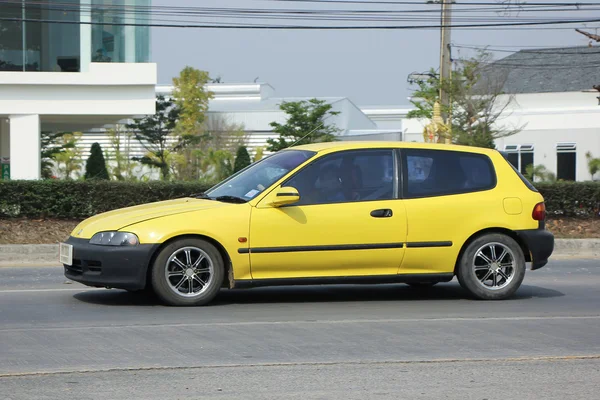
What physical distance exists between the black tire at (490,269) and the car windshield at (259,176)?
187cm

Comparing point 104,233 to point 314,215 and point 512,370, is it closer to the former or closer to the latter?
point 314,215

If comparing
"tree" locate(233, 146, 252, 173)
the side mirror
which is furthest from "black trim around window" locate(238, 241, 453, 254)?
"tree" locate(233, 146, 252, 173)

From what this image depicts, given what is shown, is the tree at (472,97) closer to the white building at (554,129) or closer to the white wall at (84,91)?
the white building at (554,129)

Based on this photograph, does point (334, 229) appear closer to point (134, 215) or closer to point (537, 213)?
point (134, 215)

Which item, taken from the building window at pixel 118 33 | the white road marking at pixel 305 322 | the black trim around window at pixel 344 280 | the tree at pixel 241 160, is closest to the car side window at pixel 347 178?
the black trim around window at pixel 344 280

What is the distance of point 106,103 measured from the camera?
27.3 m

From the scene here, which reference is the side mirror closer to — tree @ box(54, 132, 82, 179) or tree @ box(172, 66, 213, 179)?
tree @ box(54, 132, 82, 179)

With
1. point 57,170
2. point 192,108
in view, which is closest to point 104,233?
point 57,170

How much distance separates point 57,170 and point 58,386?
44.3m

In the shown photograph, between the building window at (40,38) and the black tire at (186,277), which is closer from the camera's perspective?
the black tire at (186,277)

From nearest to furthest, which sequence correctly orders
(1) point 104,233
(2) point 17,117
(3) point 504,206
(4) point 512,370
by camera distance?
1. (4) point 512,370
2. (1) point 104,233
3. (3) point 504,206
4. (2) point 17,117

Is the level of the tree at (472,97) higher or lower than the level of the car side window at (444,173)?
higher

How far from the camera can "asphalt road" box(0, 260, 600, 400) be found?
5.78m

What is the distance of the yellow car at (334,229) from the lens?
347 inches
